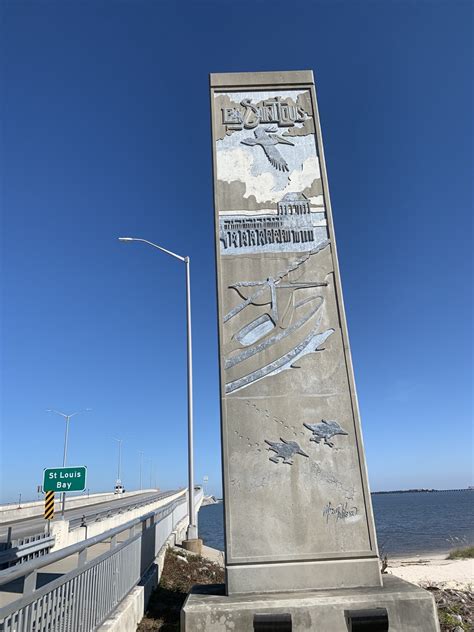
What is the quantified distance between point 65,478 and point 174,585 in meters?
6.41

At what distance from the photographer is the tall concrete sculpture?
6.24 meters

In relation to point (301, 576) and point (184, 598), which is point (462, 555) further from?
point (301, 576)

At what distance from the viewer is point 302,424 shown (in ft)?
22.5

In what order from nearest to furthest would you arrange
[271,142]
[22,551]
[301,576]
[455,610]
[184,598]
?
[301,576] → [455,610] → [271,142] → [184,598] → [22,551]

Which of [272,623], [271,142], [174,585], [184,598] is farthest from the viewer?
[174,585]

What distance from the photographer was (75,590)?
191 inches

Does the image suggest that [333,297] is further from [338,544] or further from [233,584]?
[233,584]

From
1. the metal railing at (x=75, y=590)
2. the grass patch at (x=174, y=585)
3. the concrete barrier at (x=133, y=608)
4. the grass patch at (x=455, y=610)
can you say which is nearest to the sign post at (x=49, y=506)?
the grass patch at (x=174, y=585)

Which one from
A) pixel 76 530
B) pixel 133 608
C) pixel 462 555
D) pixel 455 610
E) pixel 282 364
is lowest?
pixel 462 555

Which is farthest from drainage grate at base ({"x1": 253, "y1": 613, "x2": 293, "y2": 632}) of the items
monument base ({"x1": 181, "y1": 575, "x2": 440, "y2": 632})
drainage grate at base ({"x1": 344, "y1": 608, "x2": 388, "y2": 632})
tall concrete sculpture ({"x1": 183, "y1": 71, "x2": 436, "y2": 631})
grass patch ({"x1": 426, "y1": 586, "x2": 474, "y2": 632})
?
grass patch ({"x1": 426, "y1": 586, "x2": 474, "y2": 632})

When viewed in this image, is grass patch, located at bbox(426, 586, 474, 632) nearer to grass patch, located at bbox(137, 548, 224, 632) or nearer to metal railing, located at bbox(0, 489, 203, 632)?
grass patch, located at bbox(137, 548, 224, 632)

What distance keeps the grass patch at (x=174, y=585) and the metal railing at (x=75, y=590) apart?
65 cm
